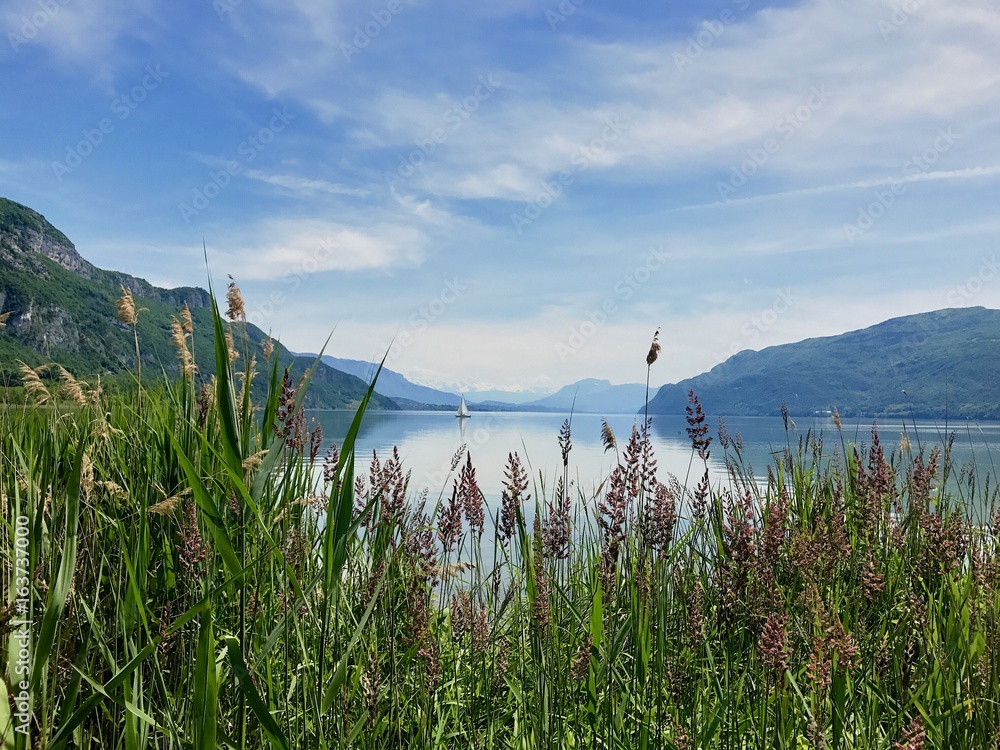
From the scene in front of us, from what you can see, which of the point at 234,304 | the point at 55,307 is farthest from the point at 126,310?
the point at 55,307

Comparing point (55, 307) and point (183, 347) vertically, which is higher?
point (55, 307)

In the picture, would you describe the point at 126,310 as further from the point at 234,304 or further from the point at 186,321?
the point at 234,304

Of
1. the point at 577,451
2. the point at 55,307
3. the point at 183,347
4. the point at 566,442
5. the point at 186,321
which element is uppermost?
the point at 55,307

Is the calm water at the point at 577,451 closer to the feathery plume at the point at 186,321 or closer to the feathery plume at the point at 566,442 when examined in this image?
the feathery plume at the point at 566,442

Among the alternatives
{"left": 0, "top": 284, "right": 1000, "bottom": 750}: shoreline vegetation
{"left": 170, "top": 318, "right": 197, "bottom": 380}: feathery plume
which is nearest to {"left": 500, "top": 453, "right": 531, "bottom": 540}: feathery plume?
{"left": 0, "top": 284, "right": 1000, "bottom": 750}: shoreline vegetation

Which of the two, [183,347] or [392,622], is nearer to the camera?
[392,622]

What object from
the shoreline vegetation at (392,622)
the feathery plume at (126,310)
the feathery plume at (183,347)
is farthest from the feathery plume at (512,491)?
the feathery plume at (126,310)

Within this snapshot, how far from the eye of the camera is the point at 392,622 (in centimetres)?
244

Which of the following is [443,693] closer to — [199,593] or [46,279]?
[199,593]

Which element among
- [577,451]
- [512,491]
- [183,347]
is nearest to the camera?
[512,491]

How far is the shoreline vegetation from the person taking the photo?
183 cm

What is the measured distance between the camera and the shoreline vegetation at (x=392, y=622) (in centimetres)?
183

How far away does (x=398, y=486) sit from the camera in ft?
10.3

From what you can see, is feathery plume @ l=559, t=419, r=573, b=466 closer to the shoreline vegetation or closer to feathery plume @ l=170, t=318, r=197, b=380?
the shoreline vegetation
